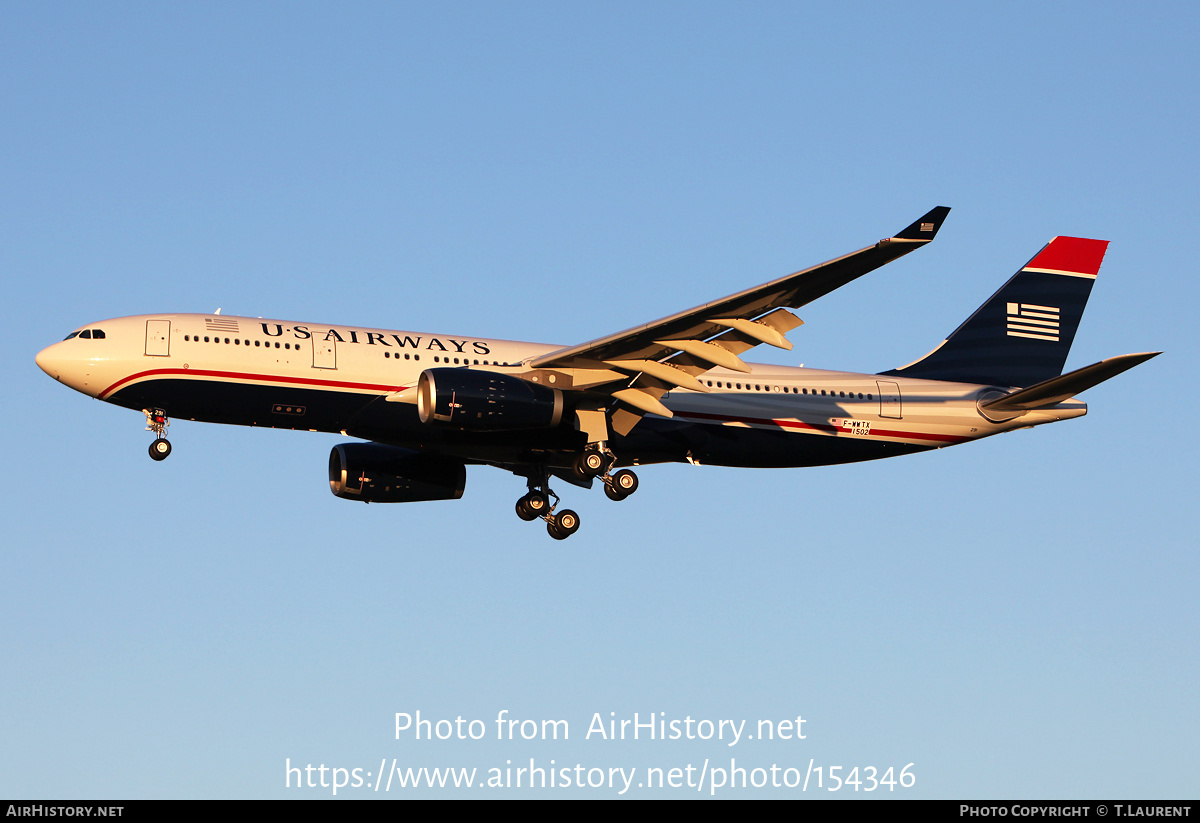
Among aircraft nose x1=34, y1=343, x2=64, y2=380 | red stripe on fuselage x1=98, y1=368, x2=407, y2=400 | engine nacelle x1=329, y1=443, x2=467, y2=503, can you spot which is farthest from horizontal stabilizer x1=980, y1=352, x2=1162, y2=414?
aircraft nose x1=34, y1=343, x2=64, y2=380

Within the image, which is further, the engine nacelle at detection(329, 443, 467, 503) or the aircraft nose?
the engine nacelle at detection(329, 443, 467, 503)

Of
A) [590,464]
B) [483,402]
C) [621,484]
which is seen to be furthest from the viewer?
[621,484]

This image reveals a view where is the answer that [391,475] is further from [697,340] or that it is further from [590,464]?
[697,340]

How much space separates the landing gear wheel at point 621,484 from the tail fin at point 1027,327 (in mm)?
9752

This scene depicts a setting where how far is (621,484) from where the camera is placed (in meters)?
36.5

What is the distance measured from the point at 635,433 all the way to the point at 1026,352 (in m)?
13.4

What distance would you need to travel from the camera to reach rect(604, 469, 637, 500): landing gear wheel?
36.5 metres

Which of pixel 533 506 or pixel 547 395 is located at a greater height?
pixel 547 395

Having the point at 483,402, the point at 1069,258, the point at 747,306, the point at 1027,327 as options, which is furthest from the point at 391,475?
the point at 1069,258

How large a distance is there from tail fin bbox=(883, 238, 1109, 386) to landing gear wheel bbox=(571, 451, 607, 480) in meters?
10.7

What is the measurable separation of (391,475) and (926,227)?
17.9m

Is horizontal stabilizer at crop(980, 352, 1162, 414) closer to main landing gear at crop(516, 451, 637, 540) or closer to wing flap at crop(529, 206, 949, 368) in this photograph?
wing flap at crop(529, 206, 949, 368)

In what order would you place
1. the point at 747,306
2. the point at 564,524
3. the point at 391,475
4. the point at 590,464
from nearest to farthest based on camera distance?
the point at 747,306, the point at 590,464, the point at 564,524, the point at 391,475

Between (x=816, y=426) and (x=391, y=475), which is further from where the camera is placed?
(x=391, y=475)
